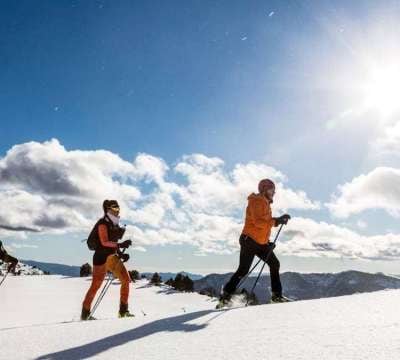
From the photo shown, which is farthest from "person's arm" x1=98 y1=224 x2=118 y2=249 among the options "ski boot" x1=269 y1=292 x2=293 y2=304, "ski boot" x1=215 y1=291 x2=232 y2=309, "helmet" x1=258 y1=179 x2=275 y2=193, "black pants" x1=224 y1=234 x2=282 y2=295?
"ski boot" x1=269 y1=292 x2=293 y2=304

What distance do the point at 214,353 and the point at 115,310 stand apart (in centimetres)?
871

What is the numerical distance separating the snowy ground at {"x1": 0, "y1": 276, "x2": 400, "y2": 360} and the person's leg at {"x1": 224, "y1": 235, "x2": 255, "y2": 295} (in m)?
1.84

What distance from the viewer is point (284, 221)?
27.1 ft

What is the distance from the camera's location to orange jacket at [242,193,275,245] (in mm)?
8023

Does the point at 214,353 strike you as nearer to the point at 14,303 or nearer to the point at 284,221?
the point at 284,221

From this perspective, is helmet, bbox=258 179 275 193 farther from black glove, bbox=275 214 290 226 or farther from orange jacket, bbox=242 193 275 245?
black glove, bbox=275 214 290 226

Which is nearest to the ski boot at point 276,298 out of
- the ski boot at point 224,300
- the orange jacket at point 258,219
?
the ski boot at point 224,300

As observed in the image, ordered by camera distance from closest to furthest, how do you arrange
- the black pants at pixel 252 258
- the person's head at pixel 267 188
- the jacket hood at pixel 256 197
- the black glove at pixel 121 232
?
the black pants at pixel 252 258 → the jacket hood at pixel 256 197 → the person's head at pixel 267 188 → the black glove at pixel 121 232

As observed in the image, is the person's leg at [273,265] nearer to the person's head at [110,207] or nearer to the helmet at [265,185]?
the helmet at [265,185]

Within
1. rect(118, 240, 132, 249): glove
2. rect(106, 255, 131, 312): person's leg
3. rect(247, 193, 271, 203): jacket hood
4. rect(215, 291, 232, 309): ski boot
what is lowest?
rect(215, 291, 232, 309): ski boot

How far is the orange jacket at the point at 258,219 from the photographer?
26.3 ft

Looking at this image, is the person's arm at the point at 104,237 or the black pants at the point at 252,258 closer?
the black pants at the point at 252,258

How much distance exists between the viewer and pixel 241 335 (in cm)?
447

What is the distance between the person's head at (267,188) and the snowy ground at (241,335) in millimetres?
2533
